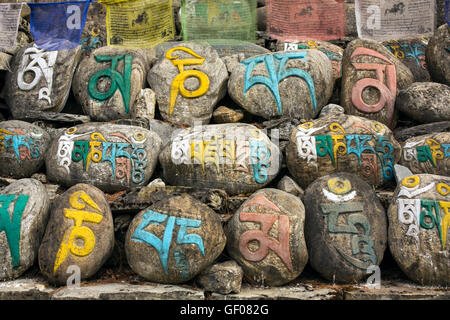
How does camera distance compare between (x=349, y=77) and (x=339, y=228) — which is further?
(x=349, y=77)

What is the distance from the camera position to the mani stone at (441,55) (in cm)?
713

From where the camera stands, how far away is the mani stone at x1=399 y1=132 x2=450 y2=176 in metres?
5.61

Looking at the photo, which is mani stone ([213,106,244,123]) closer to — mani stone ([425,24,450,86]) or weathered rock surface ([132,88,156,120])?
weathered rock surface ([132,88,156,120])

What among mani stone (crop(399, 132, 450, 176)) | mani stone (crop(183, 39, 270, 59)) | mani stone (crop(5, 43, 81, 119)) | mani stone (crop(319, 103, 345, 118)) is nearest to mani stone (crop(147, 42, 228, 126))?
mani stone (crop(183, 39, 270, 59))

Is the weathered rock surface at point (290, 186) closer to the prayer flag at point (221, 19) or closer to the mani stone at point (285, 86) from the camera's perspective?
the mani stone at point (285, 86)

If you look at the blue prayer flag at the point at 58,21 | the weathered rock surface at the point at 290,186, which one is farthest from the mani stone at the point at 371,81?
the blue prayer flag at the point at 58,21

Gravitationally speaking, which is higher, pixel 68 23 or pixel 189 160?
pixel 68 23

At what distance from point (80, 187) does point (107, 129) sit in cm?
135

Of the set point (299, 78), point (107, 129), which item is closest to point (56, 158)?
point (107, 129)

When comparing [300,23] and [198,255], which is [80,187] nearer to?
[198,255]

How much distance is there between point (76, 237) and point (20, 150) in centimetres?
205

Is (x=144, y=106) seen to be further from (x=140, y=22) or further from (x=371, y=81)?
(x=371, y=81)

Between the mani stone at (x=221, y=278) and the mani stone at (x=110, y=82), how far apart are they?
3.15m

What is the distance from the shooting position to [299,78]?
267 inches
